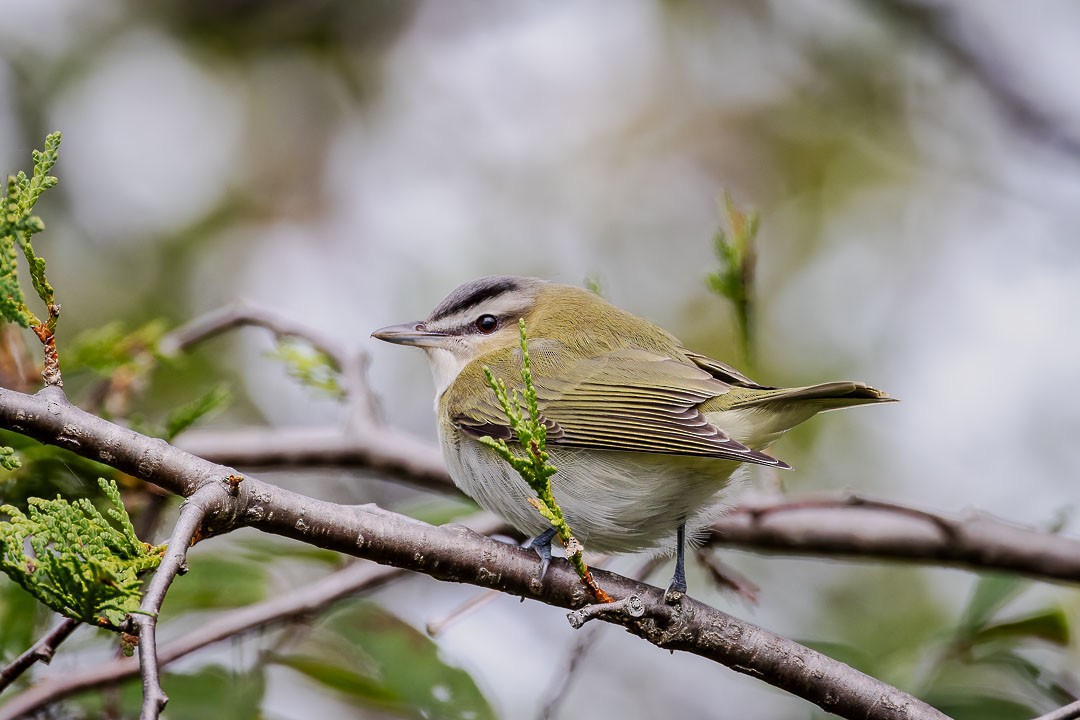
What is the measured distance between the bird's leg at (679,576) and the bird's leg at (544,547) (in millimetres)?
283

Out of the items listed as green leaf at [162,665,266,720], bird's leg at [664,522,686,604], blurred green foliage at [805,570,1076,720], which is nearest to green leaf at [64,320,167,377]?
green leaf at [162,665,266,720]

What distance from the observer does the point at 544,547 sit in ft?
8.36

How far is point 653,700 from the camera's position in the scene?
626 centimetres

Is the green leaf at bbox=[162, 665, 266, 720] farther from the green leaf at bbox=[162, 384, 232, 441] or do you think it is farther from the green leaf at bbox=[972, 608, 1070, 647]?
Answer: the green leaf at bbox=[972, 608, 1070, 647]

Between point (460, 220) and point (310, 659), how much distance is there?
15.3ft

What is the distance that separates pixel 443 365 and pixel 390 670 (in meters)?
1.35

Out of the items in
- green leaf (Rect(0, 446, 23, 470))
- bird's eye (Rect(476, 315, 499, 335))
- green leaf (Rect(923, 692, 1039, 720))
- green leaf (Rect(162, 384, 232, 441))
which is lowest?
green leaf (Rect(923, 692, 1039, 720))

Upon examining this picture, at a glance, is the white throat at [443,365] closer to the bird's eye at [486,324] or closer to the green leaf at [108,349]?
the bird's eye at [486,324]

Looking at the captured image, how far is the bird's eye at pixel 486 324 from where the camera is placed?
4145 millimetres

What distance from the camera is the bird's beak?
4016 millimetres

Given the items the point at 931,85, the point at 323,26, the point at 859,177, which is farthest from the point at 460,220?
the point at 931,85

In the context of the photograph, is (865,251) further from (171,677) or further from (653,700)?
(171,677)

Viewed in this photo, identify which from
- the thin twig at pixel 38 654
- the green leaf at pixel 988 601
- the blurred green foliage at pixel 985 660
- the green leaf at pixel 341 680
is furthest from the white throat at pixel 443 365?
the thin twig at pixel 38 654

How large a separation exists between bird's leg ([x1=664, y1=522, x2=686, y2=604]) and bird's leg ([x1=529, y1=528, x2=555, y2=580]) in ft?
0.93
